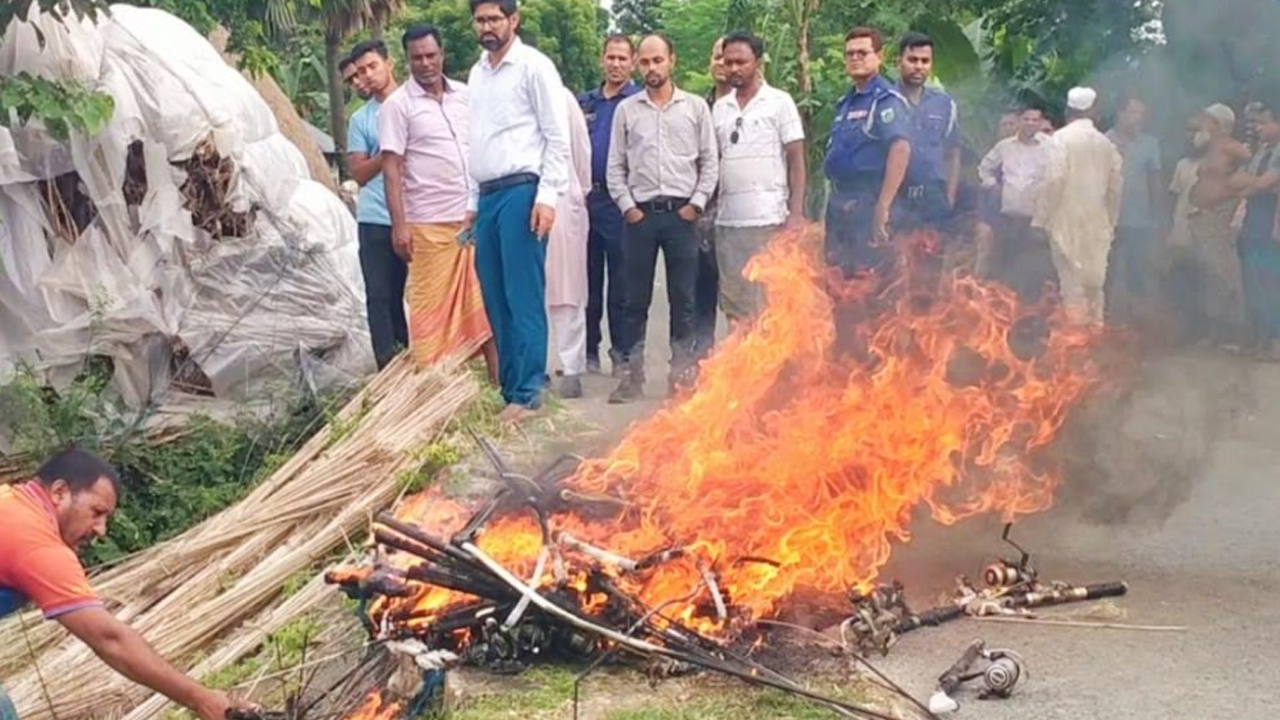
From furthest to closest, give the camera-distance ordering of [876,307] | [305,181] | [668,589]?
[305,181]
[876,307]
[668,589]

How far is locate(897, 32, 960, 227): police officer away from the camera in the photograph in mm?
8234

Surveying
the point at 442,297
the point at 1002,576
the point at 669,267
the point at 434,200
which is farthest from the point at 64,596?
the point at 669,267

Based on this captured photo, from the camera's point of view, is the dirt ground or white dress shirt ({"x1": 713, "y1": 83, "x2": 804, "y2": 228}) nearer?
the dirt ground

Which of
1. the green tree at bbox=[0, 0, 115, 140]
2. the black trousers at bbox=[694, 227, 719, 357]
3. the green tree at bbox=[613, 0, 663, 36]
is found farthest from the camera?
the green tree at bbox=[613, 0, 663, 36]

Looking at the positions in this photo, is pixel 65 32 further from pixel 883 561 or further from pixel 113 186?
pixel 883 561

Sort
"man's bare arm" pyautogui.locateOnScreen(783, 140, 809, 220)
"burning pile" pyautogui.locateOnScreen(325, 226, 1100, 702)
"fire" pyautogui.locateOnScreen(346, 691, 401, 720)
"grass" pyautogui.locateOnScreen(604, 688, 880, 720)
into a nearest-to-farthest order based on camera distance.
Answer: "grass" pyautogui.locateOnScreen(604, 688, 880, 720) → "fire" pyautogui.locateOnScreen(346, 691, 401, 720) → "burning pile" pyautogui.locateOnScreen(325, 226, 1100, 702) → "man's bare arm" pyautogui.locateOnScreen(783, 140, 809, 220)

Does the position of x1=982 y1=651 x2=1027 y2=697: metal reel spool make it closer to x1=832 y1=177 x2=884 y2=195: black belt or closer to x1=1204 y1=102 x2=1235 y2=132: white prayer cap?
x1=832 y1=177 x2=884 y2=195: black belt

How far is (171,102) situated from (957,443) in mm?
5824

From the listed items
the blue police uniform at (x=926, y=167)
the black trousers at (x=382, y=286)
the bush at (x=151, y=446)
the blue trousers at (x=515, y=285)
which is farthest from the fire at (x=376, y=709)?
A: the blue police uniform at (x=926, y=167)

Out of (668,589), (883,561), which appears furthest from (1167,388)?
(668,589)

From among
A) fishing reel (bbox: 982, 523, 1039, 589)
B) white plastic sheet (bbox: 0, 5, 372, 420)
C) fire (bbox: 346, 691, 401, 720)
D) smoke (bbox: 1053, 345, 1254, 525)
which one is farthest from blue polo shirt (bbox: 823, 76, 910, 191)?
fire (bbox: 346, 691, 401, 720)

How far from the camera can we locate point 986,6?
11891mm

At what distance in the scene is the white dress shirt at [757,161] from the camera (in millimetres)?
8211

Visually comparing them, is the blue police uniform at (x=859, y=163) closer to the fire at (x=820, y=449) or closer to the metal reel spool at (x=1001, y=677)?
the fire at (x=820, y=449)
